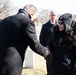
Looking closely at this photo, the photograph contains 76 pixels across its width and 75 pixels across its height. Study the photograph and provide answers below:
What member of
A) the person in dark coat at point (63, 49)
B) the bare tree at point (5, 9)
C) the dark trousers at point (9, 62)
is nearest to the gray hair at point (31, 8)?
the person in dark coat at point (63, 49)

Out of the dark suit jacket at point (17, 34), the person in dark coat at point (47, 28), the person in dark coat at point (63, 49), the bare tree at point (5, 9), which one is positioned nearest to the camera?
the dark suit jacket at point (17, 34)

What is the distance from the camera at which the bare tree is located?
122ft

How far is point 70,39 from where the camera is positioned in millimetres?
5250

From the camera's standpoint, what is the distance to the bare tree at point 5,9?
1469 inches

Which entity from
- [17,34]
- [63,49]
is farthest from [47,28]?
[17,34]

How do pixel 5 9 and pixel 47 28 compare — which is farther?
pixel 5 9

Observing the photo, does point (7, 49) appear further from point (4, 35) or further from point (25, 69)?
point (25, 69)

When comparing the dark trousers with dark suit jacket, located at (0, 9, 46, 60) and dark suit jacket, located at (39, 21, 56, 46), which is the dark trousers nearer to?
dark suit jacket, located at (0, 9, 46, 60)

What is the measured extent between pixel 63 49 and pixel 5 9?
32887mm

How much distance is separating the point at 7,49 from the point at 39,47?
0.62 m

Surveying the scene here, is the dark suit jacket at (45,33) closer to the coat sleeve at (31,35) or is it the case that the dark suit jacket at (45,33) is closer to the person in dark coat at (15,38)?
the coat sleeve at (31,35)

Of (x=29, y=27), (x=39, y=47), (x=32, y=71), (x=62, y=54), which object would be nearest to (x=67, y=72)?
(x=62, y=54)

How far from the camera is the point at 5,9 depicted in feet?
124

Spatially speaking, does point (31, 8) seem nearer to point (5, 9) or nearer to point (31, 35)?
point (31, 35)
